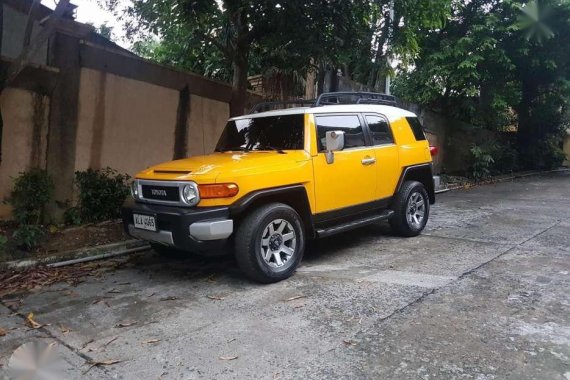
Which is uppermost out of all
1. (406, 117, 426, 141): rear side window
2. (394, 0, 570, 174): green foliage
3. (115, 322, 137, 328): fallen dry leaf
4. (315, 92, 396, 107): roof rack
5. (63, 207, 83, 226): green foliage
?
(394, 0, 570, 174): green foliage

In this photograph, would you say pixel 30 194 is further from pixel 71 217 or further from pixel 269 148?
pixel 269 148

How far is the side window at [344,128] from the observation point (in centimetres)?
553

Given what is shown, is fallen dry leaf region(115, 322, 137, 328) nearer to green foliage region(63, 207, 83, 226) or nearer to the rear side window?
green foliage region(63, 207, 83, 226)

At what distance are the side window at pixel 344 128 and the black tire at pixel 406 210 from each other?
1.09 m

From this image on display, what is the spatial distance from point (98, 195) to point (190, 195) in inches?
120

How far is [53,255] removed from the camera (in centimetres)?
566

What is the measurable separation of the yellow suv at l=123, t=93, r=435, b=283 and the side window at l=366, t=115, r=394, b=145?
15mm

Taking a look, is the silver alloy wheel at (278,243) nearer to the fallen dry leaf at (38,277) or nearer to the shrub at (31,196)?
the fallen dry leaf at (38,277)

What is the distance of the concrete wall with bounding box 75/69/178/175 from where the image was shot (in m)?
6.97

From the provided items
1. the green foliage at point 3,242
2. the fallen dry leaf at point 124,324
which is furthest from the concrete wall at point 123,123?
the fallen dry leaf at point 124,324

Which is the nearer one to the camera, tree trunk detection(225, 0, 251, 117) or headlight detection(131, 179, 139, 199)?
headlight detection(131, 179, 139, 199)

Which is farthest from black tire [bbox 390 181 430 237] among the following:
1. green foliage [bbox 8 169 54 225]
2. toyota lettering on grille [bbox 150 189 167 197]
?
green foliage [bbox 8 169 54 225]

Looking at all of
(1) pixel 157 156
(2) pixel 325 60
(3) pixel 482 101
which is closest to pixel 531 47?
(3) pixel 482 101

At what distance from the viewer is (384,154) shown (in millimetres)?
6320
